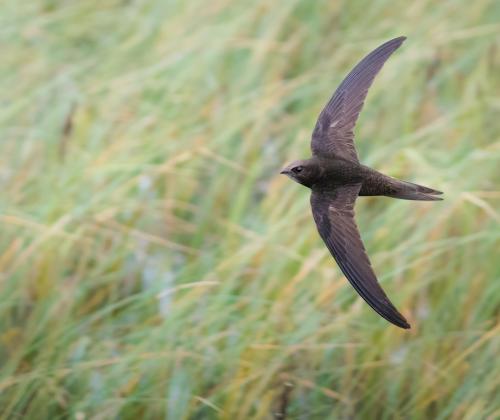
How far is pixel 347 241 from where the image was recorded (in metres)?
2.60

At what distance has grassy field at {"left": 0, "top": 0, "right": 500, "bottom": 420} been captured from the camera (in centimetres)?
315

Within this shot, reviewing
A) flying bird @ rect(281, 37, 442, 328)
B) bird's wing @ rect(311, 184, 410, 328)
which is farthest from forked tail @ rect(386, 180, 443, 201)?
bird's wing @ rect(311, 184, 410, 328)

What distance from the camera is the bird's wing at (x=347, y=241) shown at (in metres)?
2.38

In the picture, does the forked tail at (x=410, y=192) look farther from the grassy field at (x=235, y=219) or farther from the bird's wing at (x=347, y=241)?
the grassy field at (x=235, y=219)

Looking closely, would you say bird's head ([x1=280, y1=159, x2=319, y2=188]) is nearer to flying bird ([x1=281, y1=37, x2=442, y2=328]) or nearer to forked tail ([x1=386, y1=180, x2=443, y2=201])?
flying bird ([x1=281, y1=37, x2=442, y2=328])

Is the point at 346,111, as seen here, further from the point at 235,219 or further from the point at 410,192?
the point at 235,219

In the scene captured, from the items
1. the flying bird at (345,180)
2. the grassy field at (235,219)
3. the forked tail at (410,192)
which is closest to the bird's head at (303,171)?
the flying bird at (345,180)

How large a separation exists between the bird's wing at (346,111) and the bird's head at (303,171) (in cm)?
9

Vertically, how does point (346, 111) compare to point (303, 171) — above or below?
above

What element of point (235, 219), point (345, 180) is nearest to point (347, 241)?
point (345, 180)

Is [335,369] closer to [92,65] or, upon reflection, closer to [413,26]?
[413,26]

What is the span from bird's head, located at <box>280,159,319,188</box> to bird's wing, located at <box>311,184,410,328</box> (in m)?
0.05

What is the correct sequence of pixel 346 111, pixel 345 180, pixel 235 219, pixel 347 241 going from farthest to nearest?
pixel 235 219, pixel 346 111, pixel 345 180, pixel 347 241

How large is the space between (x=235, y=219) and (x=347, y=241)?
1099mm
